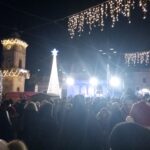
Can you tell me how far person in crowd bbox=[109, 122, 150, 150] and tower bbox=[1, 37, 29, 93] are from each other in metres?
56.9

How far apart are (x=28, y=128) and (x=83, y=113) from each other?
207cm

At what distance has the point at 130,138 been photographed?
2.07 m

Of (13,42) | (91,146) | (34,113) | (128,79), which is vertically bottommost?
(91,146)

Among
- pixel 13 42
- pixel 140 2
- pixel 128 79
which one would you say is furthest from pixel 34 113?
pixel 128 79

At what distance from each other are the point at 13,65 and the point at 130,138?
58917mm

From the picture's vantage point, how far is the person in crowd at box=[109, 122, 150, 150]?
81.1 inches

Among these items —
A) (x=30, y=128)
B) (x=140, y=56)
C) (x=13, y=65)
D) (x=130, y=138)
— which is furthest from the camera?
(x=13, y=65)

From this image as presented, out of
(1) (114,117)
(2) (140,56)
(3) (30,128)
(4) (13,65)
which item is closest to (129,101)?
(1) (114,117)

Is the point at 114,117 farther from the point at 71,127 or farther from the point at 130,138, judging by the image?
the point at 130,138

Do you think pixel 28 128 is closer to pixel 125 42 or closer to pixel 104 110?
pixel 104 110

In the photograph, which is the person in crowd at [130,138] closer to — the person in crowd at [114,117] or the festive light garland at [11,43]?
the person in crowd at [114,117]

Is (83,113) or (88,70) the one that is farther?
(88,70)

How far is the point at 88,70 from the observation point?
6581 centimetres

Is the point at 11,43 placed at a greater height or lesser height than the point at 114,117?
greater
